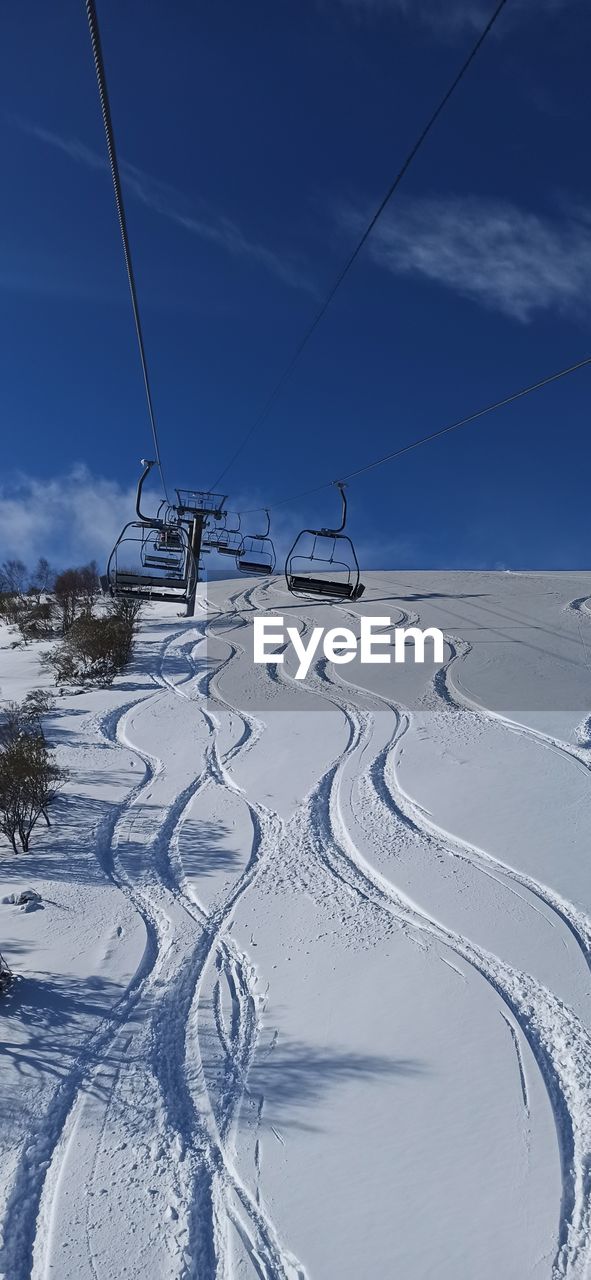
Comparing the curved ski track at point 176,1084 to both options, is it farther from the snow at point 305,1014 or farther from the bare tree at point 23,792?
the bare tree at point 23,792

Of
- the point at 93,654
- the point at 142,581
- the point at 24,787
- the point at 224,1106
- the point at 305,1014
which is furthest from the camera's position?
the point at 93,654

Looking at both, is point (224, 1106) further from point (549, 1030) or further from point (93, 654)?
point (93, 654)

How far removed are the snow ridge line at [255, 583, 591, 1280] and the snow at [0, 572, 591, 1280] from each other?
0.02 metres

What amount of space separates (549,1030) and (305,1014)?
2.38 m

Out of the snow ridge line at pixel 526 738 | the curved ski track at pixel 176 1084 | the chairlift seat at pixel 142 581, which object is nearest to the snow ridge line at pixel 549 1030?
the snow ridge line at pixel 526 738

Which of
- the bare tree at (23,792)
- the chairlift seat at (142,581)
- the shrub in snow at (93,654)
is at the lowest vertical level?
the bare tree at (23,792)

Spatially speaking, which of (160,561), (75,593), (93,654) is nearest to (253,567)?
(160,561)

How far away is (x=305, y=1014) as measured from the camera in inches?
276

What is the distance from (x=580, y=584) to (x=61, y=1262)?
1568 inches

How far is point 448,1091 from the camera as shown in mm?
5895

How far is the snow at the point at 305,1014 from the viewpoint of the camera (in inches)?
185

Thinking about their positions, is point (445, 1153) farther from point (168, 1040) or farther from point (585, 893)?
point (585, 893)

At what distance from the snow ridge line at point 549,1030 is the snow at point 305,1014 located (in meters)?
0.02

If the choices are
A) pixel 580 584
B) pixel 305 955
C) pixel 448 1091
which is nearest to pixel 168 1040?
pixel 305 955
